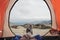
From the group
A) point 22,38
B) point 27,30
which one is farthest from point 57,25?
point 22,38

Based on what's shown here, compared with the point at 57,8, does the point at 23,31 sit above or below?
below

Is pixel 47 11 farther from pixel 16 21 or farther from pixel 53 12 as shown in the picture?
pixel 16 21

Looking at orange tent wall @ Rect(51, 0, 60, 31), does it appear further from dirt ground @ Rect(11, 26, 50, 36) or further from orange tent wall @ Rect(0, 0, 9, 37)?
orange tent wall @ Rect(0, 0, 9, 37)

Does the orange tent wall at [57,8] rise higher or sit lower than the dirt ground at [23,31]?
higher

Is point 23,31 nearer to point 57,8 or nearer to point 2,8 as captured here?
point 2,8

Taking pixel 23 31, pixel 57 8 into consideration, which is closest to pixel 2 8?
pixel 23 31

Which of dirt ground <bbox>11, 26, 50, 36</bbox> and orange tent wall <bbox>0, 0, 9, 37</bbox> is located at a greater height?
orange tent wall <bbox>0, 0, 9, 37</bbox>

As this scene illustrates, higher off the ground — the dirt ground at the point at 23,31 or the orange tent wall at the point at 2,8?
the orange tent wall at the point at 2,8

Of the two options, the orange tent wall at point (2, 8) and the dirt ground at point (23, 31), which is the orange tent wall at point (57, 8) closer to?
the dirt ground at point (23, 31)

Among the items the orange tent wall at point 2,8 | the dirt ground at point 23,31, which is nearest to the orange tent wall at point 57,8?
the dirt ground at point 23,31

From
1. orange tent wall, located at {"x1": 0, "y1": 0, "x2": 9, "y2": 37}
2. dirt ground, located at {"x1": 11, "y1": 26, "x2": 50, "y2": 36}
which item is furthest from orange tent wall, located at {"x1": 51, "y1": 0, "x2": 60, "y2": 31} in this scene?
orange tent wall, located at {"x1": 0, "y1": 0, "x2": 9, "y2": 37}

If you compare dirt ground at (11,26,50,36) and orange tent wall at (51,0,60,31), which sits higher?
orange tent wall at (51,0,60,31)

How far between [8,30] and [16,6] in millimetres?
397

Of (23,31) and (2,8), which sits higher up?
(2,8)
